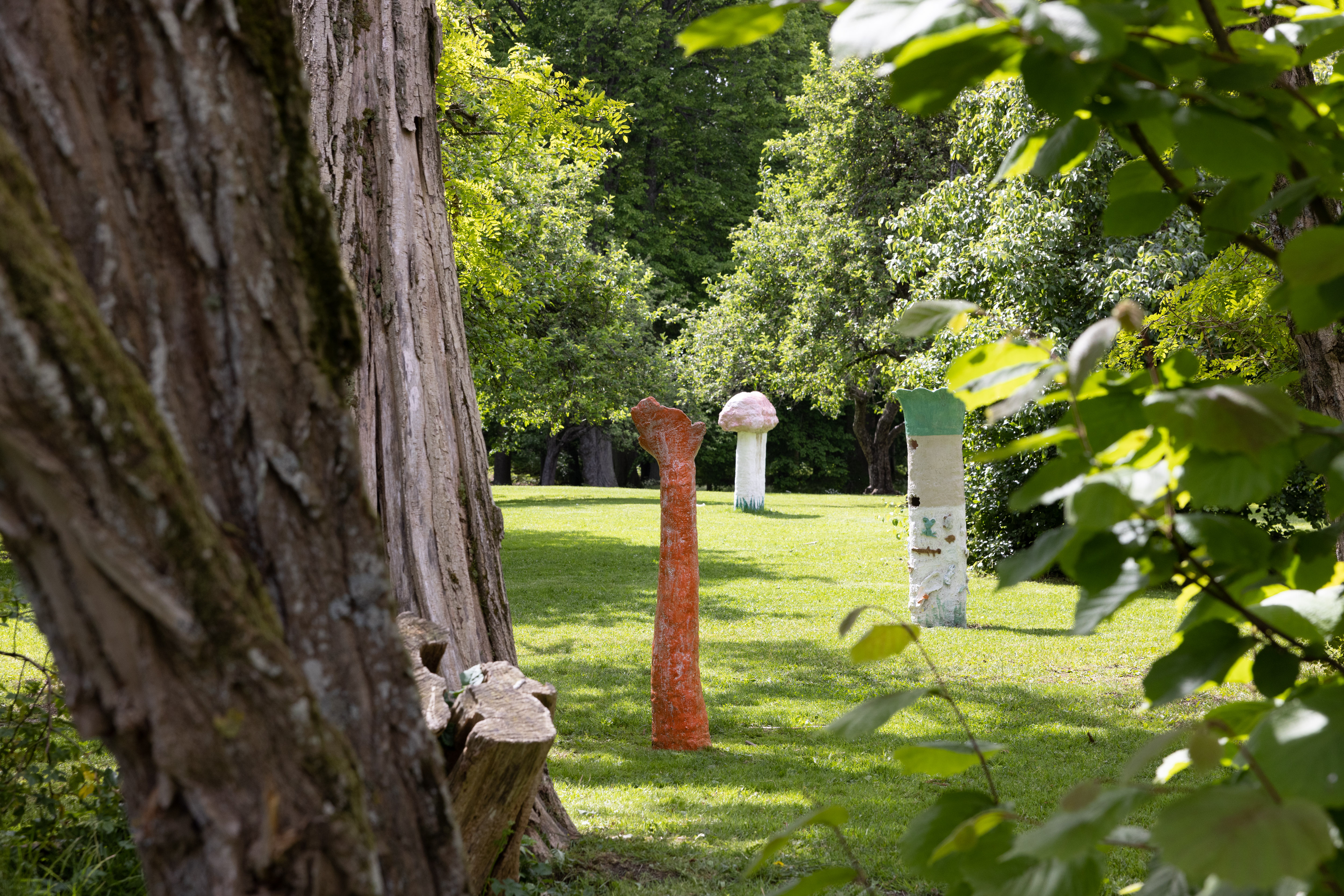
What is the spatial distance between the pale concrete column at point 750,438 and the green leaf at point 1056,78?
1972cm

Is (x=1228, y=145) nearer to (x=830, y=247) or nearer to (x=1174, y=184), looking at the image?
(x=1174, y=184)

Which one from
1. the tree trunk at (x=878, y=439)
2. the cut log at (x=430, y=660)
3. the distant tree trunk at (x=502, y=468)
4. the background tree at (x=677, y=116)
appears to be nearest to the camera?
the cut log at (x=430, y=660)

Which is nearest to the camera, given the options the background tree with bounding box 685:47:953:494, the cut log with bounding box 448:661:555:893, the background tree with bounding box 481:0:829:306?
the cut log with bounding box 448:661:555:893

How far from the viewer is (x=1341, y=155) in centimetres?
96

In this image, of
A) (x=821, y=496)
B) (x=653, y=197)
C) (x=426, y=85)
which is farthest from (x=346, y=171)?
(x=653, y=197)

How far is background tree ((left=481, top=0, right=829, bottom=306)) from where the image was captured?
29375 millimetres

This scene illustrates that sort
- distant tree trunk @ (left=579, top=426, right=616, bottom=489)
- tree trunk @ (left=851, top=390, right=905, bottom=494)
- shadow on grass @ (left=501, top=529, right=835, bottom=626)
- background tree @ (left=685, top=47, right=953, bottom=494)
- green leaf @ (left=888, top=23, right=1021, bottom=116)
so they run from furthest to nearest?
distant tree trunk @ (left=579, top=426, right=616, bottom=489)
tree trunk @ (left=851, top=390, right=905, bottom=494)
background tree @ (left=685, top=47, right=953, bottom=494)
shadow on grass @ (left=501, top=529, right=835, bottom=626)
green leaf @ (left=888, top=23, right=1021, bottom=116)

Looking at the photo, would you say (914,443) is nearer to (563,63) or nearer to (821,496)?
(821,496)

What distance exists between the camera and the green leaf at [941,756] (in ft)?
3.59

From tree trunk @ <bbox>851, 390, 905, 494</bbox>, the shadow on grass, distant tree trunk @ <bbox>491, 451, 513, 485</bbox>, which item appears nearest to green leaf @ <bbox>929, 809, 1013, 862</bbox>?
the shadow on grass

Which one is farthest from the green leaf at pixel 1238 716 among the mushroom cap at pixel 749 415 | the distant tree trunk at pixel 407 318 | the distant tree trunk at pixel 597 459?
the distant tree trunk at pixel 597 459

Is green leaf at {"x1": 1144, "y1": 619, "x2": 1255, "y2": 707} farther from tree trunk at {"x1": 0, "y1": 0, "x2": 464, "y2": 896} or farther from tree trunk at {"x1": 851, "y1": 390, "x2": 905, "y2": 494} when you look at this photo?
tree trunk at {"x1": 851, "y1": 390, "x2": 905, "y2": 494}

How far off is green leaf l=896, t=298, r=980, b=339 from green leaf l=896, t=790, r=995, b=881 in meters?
0.48

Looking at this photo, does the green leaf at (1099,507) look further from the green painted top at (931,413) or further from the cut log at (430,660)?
the green painted top at (931,413)
